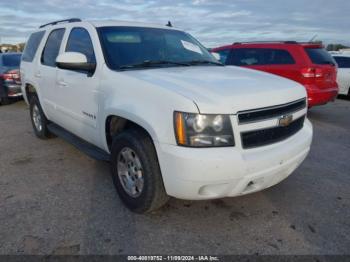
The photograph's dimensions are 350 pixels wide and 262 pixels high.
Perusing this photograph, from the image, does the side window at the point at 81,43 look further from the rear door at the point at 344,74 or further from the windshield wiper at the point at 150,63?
the rear door at the point at 344,74

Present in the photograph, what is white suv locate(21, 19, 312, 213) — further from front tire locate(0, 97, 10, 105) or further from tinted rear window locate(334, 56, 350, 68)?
tinted rear window locate(334, 56, 350, 68)

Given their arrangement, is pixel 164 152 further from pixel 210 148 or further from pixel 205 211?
pixel 205 211

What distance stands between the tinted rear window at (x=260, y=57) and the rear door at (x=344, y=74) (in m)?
3.97

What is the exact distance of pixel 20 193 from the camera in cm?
338

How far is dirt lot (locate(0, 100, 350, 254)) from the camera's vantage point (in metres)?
2.50

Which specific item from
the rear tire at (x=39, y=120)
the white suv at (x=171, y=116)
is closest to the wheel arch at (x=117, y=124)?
the white suv at (x=171, y=116)

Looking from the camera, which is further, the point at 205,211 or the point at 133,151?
the point at 205,211

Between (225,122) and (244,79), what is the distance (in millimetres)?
776

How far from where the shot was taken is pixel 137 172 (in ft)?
9.24

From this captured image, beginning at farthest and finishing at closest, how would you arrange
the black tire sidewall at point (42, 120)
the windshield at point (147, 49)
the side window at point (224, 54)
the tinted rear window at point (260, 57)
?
the side window at point (224, 54), the tinted rear window at point (260, 57), the black tire sidewall at point (42, 120), the windshield at point (147, 49)

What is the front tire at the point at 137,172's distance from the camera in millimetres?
2566

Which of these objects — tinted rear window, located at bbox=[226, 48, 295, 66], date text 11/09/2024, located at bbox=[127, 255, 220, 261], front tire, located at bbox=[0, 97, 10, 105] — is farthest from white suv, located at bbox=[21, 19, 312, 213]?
front tire, located at bbox=[0, 97, 10, 105]

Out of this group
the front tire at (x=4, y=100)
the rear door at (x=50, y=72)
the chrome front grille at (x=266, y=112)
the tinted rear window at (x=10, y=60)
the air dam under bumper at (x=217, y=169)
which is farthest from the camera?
the tinted rear window at (x=10, y=60)

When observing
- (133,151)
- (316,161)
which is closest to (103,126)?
(133,151)
